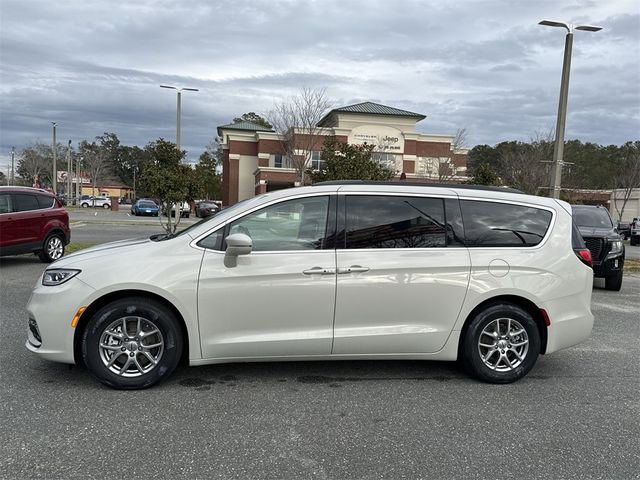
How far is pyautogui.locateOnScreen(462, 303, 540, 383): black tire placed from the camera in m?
4.61

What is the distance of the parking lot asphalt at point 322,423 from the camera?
319 centimetres

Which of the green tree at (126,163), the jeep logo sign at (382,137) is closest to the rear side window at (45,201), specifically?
the jeep logo sign at (382,137)

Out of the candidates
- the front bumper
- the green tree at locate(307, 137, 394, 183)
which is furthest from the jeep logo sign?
the front bumper

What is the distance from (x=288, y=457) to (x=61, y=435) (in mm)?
1561

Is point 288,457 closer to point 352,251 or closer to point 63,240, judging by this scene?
point 352,251

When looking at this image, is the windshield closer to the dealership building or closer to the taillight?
the taillight

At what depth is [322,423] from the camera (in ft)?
12.4

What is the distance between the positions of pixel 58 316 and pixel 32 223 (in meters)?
7.87

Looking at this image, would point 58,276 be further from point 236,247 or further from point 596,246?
point 596,246

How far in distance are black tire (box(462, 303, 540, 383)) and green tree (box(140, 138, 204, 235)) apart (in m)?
9.78

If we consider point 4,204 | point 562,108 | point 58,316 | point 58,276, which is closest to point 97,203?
point 4,204

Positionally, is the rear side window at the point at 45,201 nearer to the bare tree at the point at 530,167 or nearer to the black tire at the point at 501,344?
the black tire at the point at 501,344

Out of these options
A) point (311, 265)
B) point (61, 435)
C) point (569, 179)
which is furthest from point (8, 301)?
point (569, 179)

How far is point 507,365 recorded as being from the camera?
15.3 ft
